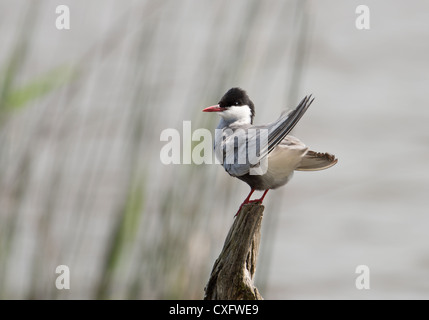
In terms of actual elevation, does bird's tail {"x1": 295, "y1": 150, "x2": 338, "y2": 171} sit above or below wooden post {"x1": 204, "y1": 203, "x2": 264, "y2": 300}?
above

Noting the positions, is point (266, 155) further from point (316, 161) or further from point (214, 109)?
point (214, 109)

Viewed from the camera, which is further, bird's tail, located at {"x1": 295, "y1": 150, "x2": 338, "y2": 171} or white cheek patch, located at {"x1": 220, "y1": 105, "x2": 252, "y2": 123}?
white cheek patch, located at {"x1": 220, "y1": 105, "x2": 252, "y2": 123}

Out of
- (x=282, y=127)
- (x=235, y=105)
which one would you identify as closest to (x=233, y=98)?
(x=235, y=105)

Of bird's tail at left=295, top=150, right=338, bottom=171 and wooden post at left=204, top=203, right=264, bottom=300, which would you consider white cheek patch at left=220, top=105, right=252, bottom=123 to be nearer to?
bird's tail at left=295, top=150, right=338, bottom=171

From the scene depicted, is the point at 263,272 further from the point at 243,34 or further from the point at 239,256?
the point at 243,34

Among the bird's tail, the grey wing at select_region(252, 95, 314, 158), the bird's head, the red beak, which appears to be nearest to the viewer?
the grey wing at select_region(252, 95, 314, 158)

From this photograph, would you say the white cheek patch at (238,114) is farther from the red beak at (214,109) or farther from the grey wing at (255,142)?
the grey wing at (255,142)

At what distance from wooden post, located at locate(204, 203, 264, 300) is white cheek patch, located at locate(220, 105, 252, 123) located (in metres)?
0.74

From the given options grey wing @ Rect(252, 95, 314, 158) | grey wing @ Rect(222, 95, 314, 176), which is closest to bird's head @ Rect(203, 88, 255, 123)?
grey wing @ Rect(222, 95, 314, 176)

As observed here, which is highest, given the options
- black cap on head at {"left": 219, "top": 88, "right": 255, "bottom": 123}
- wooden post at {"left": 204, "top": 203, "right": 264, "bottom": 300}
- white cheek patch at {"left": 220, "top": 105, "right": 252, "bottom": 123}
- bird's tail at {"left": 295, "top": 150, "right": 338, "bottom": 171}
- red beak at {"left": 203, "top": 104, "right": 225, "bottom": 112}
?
black cap on head at {"left": 219, "top": 88, "right": 255, "bottom": 123}

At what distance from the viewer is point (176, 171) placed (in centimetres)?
334

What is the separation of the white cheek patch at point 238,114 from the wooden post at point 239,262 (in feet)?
2.42

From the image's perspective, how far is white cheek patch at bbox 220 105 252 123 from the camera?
354 centimetres

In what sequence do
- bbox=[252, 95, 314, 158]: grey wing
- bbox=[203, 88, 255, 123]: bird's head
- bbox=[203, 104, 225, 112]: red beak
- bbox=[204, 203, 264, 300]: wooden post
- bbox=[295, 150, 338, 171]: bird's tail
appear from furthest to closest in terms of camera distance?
bbox=[203, 88, 255, 123]: bird's head, bbox=[203, 104, 225, 112]: red beak, bbox=[295, 150, 338, 171]: bird's tail, bbox=[204, 203, 264, 300]: wooden post, bbox=[252, 95, 314, 158]: grey wing
